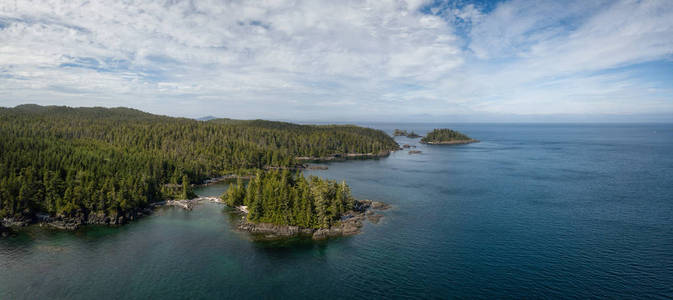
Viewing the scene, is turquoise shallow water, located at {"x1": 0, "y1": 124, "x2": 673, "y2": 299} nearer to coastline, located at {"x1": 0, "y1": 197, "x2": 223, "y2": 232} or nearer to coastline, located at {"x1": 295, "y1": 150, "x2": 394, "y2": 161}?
coastline, located at {"x1": 0, "y1": 197, "x2": 223, "y2": 232}

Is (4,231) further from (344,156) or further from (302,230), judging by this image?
(344,156)

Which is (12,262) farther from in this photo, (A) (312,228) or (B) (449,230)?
(B) (449,230)

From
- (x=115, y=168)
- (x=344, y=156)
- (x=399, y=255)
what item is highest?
(x=115, y=168)

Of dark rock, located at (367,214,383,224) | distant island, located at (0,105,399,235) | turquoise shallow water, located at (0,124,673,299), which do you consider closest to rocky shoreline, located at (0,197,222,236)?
distant island, located at (0,105,399,235)

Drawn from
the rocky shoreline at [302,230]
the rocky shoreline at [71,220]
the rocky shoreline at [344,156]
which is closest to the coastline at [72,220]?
the rocky shoreline at [71,220]

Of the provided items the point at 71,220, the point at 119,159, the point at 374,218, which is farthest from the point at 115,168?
the point at 374,218

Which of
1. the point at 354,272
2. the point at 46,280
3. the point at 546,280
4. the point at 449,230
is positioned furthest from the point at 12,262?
the point at 546,280

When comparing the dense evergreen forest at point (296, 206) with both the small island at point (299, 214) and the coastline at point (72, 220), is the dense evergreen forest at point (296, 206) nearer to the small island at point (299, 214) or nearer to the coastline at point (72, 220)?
the small island at point (299, 214)
